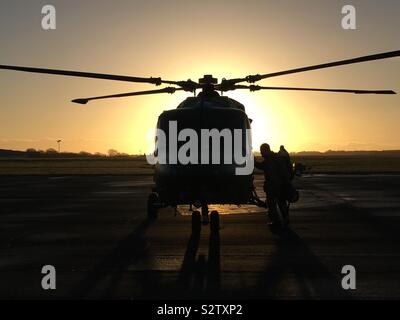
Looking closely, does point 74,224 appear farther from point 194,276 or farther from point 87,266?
point 194,276

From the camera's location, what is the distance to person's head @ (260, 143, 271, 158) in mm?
13914

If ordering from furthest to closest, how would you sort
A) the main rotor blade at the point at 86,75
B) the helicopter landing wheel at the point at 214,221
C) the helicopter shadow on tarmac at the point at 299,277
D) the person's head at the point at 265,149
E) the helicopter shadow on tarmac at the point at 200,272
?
the person's head at the point at 265,149 → the helicopter landing wheel at the point at 214,221 → the main rotor blade at the point at 86,75 → the helicopter shadow on tarmac at the point at 200,272 → the helicopter shadow on tarmac at the point at 299,277

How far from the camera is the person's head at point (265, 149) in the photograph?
13914mm

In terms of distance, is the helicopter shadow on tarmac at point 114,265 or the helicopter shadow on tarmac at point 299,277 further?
the helicopter shadow on tarmac at point 114,265

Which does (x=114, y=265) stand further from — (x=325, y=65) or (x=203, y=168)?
(x=325, y=65)

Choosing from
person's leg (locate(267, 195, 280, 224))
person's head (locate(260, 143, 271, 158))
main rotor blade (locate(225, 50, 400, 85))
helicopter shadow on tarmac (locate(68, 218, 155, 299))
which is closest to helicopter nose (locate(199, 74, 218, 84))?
main rotor blade (locate(225, 50, 400, 85))

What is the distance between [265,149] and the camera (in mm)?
14094

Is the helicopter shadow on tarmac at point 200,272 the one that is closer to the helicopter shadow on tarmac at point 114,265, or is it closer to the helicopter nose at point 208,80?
the helicopter shadow on tarmac at point 114,265

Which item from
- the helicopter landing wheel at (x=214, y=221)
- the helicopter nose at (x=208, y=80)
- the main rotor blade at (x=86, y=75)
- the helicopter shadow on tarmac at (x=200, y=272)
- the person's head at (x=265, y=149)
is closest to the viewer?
the helicopter shadow on tarmac at (x=200, y=272)

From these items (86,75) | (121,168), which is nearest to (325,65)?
(86,75)

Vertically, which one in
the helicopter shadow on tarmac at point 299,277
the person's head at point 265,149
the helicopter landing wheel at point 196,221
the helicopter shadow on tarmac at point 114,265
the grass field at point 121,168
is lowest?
the helicopter shadow on tarmac at point 299,277

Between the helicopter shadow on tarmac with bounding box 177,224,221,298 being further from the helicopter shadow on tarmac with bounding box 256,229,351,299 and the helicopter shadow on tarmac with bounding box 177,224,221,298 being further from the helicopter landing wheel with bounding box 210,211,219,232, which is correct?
the helicopter landing wheel with bounding box 210,211,219,232

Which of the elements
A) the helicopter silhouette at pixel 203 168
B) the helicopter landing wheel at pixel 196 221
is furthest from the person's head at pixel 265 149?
the helicopter landing wheel at pixel 196 221
